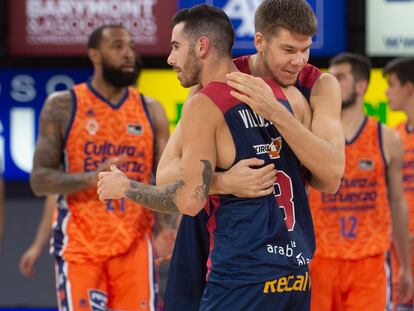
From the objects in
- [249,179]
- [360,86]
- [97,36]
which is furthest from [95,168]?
[249,179]

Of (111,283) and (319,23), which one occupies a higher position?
(319,23)

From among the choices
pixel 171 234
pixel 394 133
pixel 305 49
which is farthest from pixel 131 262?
pixel 305 49

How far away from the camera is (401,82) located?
7.33m

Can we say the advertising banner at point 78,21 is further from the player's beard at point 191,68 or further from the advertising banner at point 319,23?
the player's beard at point 191,68

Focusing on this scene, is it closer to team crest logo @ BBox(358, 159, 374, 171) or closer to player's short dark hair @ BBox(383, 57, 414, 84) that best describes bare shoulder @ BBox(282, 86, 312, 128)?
team crest logo @ BBox(358, 159, 374, 171)

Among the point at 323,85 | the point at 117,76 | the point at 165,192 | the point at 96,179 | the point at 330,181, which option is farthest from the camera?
the point at 117,76

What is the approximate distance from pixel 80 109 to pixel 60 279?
0.95m

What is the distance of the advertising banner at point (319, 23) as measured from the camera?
343 inches

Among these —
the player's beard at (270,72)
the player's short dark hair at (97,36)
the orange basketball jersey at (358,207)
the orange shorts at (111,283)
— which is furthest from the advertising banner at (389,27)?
the player's beard at (270,72)

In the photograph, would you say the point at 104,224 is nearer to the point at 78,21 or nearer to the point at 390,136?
the point at 390,136

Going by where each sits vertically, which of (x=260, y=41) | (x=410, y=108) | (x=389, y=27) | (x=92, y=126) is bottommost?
(x=92, y=126)

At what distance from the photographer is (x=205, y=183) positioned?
13.3ft

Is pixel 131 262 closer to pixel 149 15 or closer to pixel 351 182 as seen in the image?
pixel 351 182

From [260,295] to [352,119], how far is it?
2.49m
